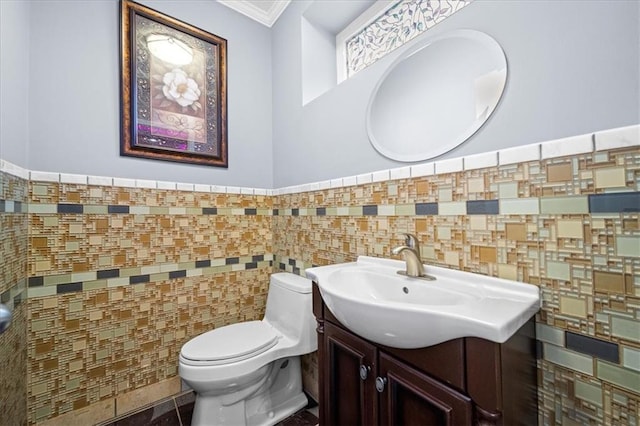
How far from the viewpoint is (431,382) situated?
0.65 metres

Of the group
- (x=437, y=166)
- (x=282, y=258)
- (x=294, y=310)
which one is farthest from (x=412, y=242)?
(x=282, y=258)

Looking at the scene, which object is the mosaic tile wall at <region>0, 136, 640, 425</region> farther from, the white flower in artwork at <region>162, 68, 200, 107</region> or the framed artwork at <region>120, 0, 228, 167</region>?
the white flower in artwork at <region>162, 68, 200, 107</region>

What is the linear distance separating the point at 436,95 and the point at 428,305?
863mm

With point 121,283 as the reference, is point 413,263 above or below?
above

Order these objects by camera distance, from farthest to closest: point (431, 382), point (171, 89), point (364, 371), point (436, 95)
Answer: point (171, 89) → point (436, 95) → point (364, 371) → point (431, 382)

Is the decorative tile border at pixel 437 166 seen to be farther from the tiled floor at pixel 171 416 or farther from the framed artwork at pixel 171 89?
the tiled floor at pixel 171 416

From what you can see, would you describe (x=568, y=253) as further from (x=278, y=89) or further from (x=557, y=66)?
(x=278, y=89)

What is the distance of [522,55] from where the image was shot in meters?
0.79

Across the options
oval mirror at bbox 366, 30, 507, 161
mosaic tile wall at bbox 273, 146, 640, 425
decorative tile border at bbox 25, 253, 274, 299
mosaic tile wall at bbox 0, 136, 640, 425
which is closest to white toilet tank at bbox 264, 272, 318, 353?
mosaic tile wall at bbox 0, 136, 640, 425

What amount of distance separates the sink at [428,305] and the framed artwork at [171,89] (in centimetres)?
120

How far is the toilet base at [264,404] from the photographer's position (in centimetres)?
123

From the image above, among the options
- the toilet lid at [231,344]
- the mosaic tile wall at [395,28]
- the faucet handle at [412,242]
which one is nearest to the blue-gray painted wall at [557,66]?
the mosaic tile wall at [395,28]

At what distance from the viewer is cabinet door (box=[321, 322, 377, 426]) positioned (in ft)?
2.68

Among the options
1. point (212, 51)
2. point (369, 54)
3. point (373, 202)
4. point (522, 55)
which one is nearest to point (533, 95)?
point (522, 55)
